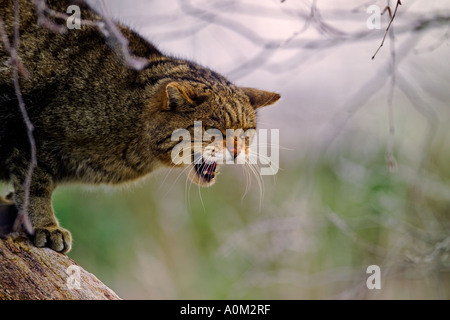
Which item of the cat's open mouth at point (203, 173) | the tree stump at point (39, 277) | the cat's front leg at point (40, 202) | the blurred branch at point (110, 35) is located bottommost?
the tree stump at point (39, 277)

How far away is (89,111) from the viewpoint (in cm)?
245

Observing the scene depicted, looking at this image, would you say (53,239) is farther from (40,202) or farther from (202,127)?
(202,127)

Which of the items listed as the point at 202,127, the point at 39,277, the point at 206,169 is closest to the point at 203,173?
the point at 206,169

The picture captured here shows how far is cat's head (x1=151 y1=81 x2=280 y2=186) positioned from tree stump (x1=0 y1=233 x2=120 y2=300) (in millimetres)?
743

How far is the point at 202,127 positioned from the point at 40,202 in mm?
856

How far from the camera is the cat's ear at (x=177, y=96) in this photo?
2.32 meters

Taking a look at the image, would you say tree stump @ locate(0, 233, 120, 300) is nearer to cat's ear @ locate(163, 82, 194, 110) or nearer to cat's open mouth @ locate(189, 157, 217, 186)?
cat's open mouth @ locate(189, 157, 217, 186)

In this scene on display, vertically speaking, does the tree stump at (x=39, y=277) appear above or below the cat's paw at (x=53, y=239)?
below

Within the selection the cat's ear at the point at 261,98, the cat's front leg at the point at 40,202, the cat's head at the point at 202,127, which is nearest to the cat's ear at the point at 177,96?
the cat's head at the point at 202,127

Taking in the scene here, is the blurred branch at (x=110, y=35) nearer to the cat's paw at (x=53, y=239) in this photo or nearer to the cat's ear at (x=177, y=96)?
the cat's ear at (x=177, y=96)

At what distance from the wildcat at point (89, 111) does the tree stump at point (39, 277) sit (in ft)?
0.61

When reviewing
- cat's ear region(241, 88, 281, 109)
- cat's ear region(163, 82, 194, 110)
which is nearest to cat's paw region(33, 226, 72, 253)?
cat's ear region(163, 82, 194, 110)

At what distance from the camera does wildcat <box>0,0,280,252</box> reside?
2371mm
